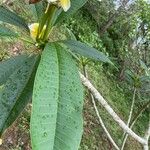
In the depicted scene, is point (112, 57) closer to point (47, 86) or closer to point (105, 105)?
point (105, 105)

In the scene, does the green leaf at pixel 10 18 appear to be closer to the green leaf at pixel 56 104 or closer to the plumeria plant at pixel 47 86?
the plumeria plant at pixel 47 86

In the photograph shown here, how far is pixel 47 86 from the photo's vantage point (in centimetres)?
88

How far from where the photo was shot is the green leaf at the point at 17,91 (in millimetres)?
1071

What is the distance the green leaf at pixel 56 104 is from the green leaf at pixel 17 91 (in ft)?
0.50

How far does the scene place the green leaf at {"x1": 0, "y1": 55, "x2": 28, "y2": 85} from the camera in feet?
3.93

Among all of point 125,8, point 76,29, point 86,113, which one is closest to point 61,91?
point 86,113

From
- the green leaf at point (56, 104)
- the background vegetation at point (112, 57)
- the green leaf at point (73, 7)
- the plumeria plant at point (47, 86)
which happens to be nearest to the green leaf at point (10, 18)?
the plumeria plant at point (47, 86)

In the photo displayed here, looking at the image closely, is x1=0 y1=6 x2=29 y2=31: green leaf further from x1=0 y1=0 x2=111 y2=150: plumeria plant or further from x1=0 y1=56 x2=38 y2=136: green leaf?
x1=0 y1=56 x2=38 y2=136: green leaf

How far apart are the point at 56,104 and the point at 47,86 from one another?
4 centimetres

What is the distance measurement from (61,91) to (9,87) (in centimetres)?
25

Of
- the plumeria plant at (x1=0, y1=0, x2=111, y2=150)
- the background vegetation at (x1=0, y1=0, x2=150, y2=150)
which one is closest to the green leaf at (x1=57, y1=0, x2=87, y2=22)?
the plumeria plant at (x1=0, y1=0, x2=111, y2=150)

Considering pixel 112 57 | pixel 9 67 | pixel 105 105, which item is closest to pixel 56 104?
pixel 9 67

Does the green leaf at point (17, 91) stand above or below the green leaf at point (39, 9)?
below

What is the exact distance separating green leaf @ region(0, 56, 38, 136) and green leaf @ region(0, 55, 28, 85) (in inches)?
2.1
